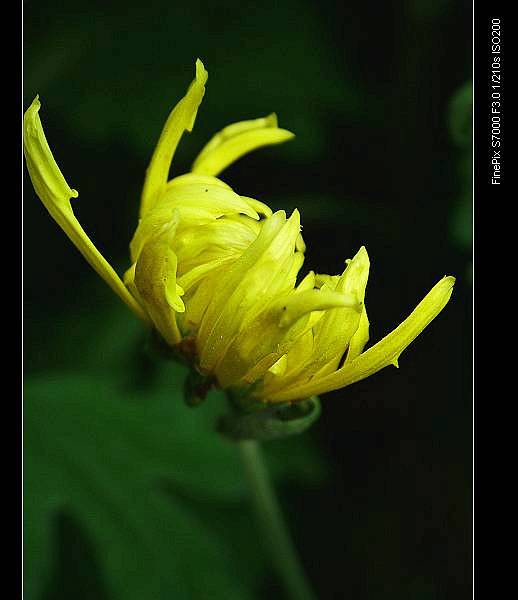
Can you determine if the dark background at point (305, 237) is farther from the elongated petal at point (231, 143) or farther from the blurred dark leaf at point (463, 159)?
the elongated petal at point (231, 143)

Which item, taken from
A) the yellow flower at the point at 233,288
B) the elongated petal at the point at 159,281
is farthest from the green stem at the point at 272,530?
the elongated petal at the point at 159,281

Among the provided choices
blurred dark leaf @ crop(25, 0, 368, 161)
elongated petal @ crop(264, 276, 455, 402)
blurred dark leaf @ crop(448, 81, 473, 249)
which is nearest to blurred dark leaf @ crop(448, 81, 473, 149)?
blurred dark leaf @ crop(448, 81, 473, 249)

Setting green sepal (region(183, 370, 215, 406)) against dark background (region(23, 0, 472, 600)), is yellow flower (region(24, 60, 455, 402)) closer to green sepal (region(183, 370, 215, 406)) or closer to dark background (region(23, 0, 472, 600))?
green sepal (region(183, 370, 215, 406))

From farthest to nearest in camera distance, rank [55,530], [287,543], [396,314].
→ [396,314] → [287,543] → [55,530]

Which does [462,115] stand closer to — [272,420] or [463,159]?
[463,159]

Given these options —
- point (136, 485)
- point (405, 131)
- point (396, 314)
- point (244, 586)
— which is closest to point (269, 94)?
point (405, 131)

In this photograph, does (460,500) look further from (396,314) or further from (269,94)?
(269,94)

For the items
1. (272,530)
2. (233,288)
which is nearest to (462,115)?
(233,288)
